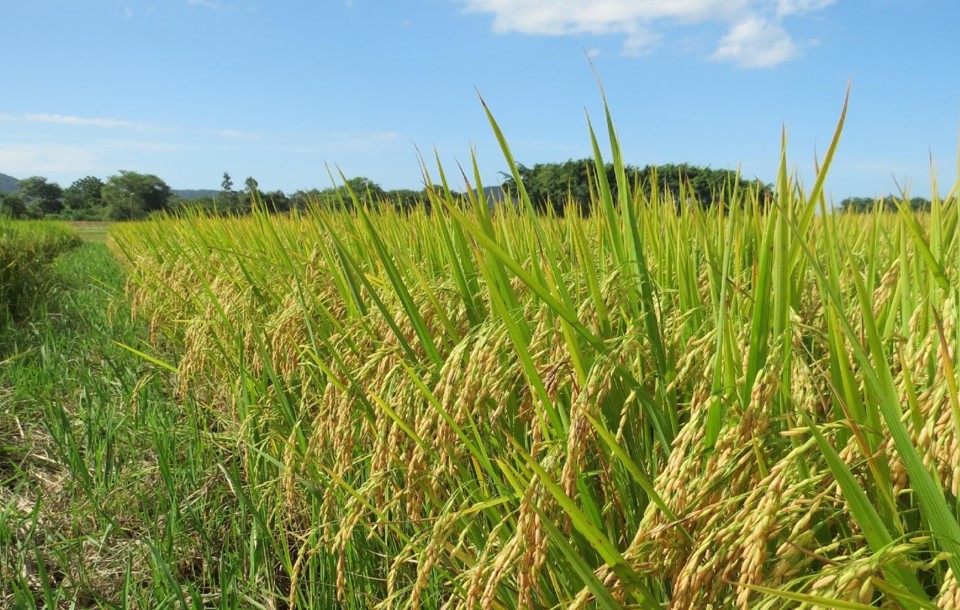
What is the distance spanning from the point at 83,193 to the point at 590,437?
76.3 meters

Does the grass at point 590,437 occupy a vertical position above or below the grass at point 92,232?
below

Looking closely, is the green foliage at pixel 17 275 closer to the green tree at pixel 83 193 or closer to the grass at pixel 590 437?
the grass at pixel 590 437

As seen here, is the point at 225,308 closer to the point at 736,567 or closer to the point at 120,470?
the point at 120,470

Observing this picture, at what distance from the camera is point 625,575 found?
916 millimetres

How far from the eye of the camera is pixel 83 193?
216ft

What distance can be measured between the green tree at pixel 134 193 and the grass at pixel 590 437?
4845 cm

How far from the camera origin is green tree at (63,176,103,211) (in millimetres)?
62312

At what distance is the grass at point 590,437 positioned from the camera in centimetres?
79

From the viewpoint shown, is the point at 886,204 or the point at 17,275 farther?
the point at 17,275

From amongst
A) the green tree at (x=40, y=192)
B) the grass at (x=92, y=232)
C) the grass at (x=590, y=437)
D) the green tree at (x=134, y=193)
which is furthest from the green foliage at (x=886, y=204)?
the green tree at (x=40, y=192)

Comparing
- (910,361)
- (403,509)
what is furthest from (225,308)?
(910,361)

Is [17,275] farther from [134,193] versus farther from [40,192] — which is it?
[40,192]

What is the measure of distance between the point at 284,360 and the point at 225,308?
0.85m

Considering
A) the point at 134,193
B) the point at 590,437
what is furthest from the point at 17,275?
the point at 134,193
